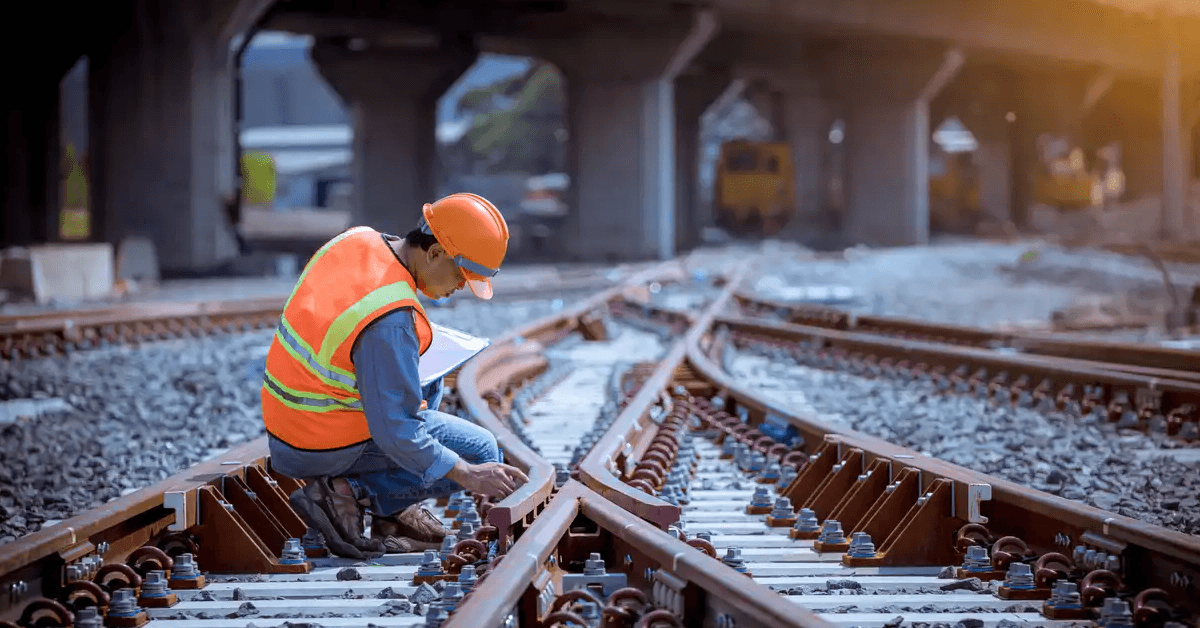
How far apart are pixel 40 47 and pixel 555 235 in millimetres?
17051

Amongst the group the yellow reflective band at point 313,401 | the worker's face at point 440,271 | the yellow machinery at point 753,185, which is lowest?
the yellow reflective band at point 313,401

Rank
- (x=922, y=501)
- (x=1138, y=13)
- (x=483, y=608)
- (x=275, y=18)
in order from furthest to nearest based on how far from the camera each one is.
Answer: (x=1138, y=13)
(x=275, y=18)
(x=922, y=501)
(x=483, y=608)

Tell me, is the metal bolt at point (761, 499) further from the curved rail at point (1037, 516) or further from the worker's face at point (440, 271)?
the worker's face at point (440, 271)

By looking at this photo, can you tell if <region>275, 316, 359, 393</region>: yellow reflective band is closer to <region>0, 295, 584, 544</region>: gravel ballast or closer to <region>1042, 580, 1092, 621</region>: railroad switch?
<region>0, 295, 584, 544</region>: gravel ballast

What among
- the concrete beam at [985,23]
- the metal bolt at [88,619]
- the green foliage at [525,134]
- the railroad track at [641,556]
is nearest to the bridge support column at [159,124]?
the concrete beam at [985,23]

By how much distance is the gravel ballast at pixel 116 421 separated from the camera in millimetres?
5488

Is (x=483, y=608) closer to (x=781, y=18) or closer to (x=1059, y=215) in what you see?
(x=781, y=18)

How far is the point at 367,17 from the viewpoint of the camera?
99.3 ft

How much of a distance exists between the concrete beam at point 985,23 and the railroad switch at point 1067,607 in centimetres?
2690

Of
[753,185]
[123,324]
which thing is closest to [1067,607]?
[123,324]

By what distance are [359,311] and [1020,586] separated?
6.56 ft

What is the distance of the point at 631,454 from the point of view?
5078 millimetres

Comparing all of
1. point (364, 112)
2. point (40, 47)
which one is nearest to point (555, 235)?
point (364, 112)

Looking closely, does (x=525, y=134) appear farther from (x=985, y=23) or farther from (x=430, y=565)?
(x=430, y=565)
